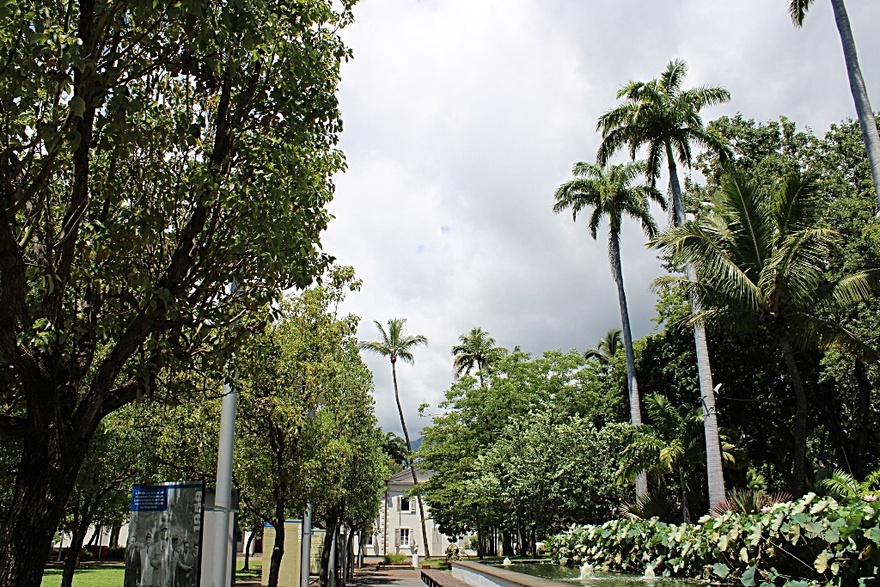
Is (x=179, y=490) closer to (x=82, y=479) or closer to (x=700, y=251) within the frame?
(x=82, y=479)

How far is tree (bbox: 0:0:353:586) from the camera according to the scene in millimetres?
4387

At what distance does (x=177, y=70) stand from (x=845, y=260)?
23.1 m

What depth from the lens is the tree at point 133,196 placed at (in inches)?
173

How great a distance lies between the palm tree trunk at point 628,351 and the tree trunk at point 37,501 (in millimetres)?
23820

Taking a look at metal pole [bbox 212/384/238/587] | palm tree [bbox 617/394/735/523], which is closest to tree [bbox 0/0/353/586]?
metal pole [bbox 212/384/238/587]

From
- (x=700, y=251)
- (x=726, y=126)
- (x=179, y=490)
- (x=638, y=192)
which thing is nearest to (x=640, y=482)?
(x=700, y=251)

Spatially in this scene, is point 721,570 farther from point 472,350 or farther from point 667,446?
point 472,350

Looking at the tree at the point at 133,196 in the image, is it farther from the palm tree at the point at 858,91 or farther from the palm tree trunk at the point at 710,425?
the palm tree trunk at the point at 710,425

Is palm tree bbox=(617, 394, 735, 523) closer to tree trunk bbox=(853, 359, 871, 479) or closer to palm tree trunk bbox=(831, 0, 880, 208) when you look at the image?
tree trunk bbox=(853, 359, 871, 479)

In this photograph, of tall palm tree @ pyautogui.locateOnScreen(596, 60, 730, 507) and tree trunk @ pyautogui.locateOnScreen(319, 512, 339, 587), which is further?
tall palm tree @ pyautogui.locateOnScreen(596, 60, 730, 507)

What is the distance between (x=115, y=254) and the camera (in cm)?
586

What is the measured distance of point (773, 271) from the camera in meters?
18.5

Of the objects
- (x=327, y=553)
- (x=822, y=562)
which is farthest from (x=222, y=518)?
(x=327, y=553)

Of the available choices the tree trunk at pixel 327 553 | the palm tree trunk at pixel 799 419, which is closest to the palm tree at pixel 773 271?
the palm tree trunk at pixel 799 419
